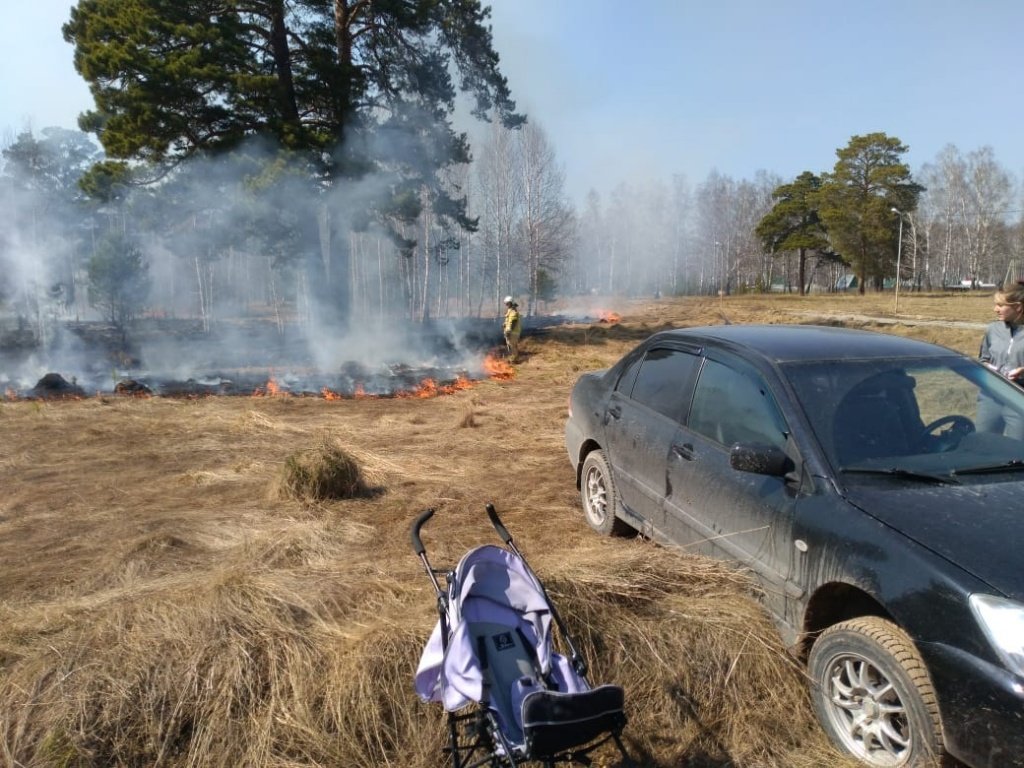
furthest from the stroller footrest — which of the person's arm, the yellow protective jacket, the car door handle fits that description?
the yellow protective jacket

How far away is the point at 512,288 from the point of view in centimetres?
4028

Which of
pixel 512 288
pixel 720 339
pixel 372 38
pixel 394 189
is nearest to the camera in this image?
pixel 720 339

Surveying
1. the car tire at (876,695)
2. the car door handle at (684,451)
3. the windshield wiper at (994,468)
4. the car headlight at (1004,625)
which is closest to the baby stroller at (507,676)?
the car tire at (876,695)

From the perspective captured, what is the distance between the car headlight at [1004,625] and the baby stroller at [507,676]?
1210 mm

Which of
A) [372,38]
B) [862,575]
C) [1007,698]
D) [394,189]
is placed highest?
[372,38]

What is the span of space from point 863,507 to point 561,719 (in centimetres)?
153

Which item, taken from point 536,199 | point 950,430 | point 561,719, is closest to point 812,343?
point 950,430

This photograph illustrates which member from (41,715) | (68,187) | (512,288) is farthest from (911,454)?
(512,288)

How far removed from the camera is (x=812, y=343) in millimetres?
3949

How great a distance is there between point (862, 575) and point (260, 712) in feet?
8.07

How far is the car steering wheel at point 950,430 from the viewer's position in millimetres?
3319

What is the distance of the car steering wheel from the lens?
3319mm

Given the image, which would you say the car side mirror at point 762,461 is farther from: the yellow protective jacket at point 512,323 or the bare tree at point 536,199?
the bare tree at point 536,199

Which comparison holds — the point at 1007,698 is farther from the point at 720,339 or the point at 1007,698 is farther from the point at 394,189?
the point at 394,189
